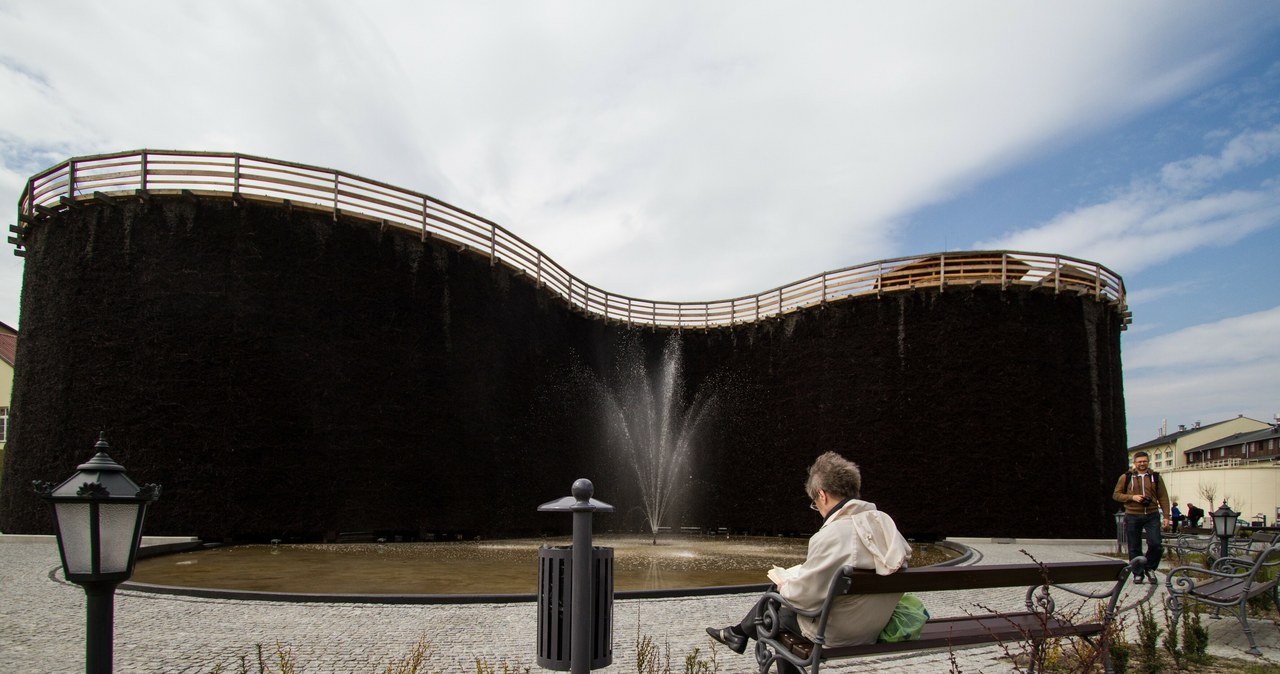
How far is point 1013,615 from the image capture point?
5273 mm

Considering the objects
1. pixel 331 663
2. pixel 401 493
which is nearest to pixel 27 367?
pixel 401 493

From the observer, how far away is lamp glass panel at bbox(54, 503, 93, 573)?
337cm

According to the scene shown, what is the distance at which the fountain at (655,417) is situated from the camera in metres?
25.0

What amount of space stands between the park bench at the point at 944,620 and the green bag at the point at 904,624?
0.04m

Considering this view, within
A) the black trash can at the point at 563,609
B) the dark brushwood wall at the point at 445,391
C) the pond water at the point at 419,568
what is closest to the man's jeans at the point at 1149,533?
the pond water at the point at 419,568

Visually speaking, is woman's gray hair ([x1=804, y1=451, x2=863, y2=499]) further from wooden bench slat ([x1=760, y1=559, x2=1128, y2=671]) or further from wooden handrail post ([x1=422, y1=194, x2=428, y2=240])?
wooden handrail post ([x1=422, y1=194, x2=428, y2=240])

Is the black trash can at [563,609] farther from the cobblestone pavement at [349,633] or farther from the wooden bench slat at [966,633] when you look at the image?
the wooden bench slat at [966,633]

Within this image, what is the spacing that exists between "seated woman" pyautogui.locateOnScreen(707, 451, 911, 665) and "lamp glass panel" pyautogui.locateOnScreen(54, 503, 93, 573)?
3.30 m

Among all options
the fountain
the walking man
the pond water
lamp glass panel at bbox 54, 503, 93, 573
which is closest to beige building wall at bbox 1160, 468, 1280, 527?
the fountain

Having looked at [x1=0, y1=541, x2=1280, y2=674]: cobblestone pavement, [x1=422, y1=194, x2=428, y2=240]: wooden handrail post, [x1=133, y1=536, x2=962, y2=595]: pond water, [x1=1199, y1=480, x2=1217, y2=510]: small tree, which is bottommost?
[x1=1199, y1=480, x2=1217, y2=510]: small tree

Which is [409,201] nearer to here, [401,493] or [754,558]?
[401,493]

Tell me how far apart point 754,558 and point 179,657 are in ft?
34.2

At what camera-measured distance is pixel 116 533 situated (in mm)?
3461

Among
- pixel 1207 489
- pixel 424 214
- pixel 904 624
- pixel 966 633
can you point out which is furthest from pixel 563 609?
pixel 1207 489
